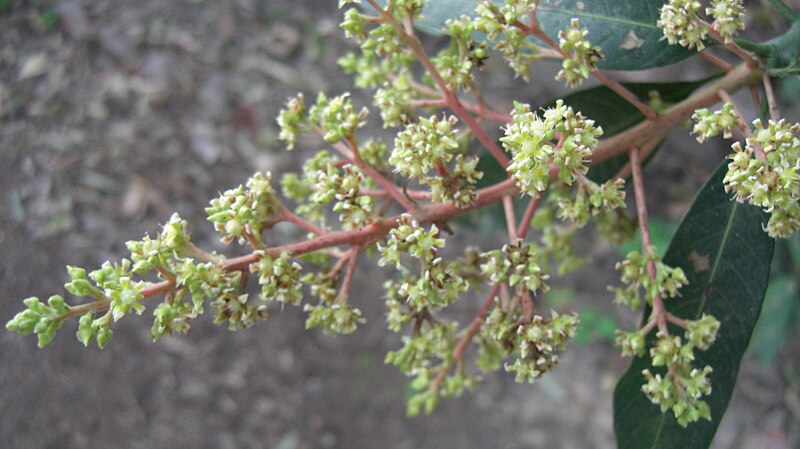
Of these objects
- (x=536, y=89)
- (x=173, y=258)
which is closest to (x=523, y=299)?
(x=173, y=258)

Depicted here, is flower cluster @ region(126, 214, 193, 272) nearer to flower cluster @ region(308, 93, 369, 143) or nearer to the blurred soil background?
flower cluster @ region(308, 93, 369, 143)

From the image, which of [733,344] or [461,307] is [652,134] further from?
[461,307]

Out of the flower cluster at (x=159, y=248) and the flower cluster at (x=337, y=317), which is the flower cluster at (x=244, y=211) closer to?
the flower cluster at (x=159, y=248)

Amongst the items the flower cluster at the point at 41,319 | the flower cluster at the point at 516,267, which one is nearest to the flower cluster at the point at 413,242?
the flower cluster at the point at 516,267

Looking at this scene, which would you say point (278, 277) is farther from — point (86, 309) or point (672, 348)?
point (672, 348)

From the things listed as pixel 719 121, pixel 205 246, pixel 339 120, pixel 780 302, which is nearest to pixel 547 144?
pixel 719 121

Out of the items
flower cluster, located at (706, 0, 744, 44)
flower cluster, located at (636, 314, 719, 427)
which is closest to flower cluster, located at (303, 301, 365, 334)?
flower cluster, located at (636, 314, 719, 427)
